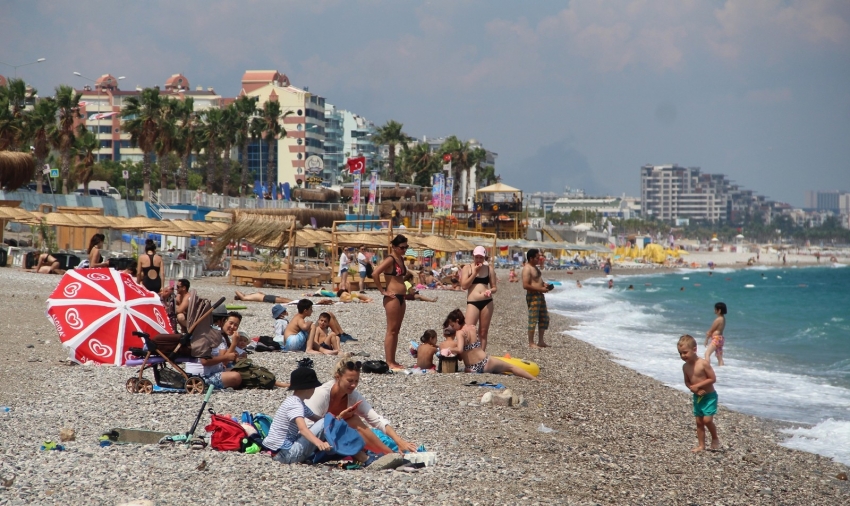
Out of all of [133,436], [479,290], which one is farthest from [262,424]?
[479,290]

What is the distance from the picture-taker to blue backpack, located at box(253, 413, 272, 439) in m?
6.68

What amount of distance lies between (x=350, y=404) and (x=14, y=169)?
25.3 m

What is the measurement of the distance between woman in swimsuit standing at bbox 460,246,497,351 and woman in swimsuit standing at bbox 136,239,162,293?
4.55 meters

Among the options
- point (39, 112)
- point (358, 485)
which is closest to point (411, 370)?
point (358, 485)

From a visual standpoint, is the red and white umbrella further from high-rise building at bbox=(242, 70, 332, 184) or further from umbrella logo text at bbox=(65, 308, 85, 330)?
high-rise building at bbox=(242, 70, 332, 184)

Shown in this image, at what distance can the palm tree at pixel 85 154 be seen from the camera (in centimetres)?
4894

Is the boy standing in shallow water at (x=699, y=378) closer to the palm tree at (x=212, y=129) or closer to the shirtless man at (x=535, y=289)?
the shirtless man at (x=535, y=289)

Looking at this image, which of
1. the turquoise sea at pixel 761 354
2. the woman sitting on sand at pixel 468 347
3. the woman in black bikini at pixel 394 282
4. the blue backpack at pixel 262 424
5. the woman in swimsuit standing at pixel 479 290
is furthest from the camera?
the turquoise sea at pixel 761 354

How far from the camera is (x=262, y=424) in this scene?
22.2 ft

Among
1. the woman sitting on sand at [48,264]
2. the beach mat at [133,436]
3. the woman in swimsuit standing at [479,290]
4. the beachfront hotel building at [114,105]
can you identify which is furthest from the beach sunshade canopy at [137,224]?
the beachfront hotel building at [114,105]

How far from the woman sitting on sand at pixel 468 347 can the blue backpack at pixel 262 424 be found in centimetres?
395

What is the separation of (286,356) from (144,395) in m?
3.16

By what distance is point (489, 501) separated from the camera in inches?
225

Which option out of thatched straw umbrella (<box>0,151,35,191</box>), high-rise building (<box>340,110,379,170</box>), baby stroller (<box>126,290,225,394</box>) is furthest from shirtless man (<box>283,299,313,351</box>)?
high-rise building (<box>340,110,379,170</box>)
